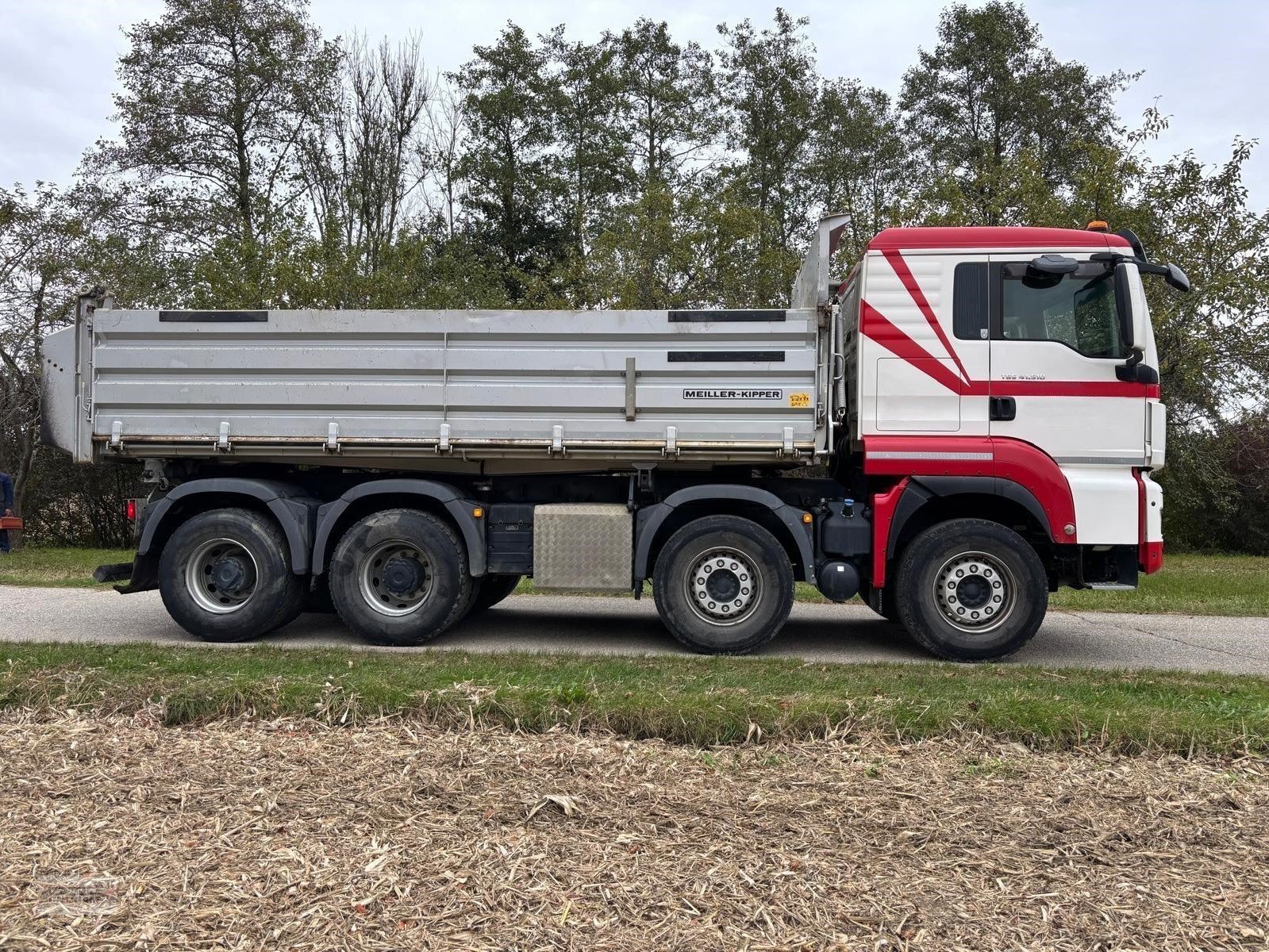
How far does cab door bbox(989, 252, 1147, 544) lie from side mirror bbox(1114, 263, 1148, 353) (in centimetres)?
2

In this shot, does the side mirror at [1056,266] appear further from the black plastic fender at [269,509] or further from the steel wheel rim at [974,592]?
the black plastic fender at [269,509]

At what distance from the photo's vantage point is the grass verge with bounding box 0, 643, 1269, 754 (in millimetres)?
5016

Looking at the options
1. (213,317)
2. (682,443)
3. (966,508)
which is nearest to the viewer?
(682,443)

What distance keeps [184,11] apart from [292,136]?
12.4 ft

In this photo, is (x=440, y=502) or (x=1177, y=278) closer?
(x=1177, y=278)

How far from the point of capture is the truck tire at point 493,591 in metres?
9.49

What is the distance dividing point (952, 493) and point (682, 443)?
205 centimetres

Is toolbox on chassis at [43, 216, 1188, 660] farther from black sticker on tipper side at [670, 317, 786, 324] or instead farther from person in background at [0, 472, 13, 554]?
person in background at [0, 472, 13, 554]

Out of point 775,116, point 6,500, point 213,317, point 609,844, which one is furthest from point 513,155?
point 609,844

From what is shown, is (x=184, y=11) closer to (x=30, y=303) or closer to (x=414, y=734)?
(x=30, y=303)

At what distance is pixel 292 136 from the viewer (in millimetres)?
23734

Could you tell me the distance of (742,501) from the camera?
7.84m

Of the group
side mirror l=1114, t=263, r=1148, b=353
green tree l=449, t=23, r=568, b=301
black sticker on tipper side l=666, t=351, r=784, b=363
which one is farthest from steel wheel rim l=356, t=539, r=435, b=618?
green tree l=449, t=23, r=568, b=301

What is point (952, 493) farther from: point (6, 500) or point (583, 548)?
point (6, 500)
